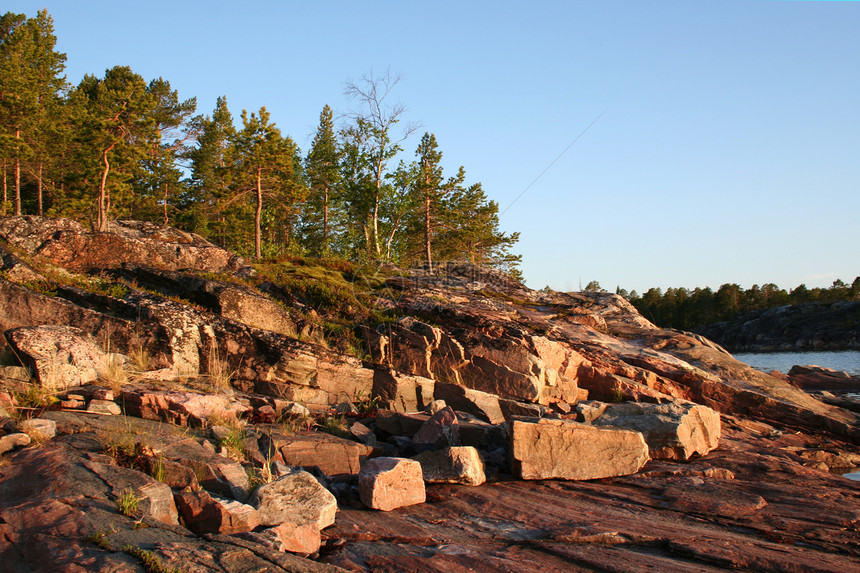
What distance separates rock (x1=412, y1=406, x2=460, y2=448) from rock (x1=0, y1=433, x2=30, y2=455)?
565 cm

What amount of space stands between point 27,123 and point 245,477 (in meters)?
39.0

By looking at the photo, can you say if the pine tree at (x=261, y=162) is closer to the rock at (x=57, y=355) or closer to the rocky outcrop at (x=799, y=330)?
the rock at (x=57, y=355)

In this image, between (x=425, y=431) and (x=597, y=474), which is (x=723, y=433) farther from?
(x=425, y=431)

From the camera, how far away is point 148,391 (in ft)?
29.0

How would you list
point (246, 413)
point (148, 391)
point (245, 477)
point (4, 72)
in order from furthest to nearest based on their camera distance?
point (4, 72) < point (246, 413) < point (148, 391) < point (245, 477)

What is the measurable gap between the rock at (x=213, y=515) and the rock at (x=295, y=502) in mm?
244

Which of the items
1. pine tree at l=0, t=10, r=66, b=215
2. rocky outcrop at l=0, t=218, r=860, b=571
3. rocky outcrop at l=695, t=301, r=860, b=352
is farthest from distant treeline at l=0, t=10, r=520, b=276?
rocky outcrop at l=695, t=301, r=860, b=352

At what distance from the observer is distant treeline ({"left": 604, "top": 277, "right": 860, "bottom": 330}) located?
88250 mm

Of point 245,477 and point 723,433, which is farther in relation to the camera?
point 723,433

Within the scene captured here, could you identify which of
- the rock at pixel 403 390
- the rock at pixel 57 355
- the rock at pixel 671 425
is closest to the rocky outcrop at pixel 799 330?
the rock at pixel 671 425

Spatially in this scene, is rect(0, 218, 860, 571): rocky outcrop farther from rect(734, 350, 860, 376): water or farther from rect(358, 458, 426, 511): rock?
rect(734, 350, 860, 376): water

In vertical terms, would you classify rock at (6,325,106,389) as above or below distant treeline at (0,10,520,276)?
below

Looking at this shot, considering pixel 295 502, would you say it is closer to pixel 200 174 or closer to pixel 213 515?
pixel 213 515

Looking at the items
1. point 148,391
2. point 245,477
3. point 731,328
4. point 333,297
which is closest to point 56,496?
point 245,477
